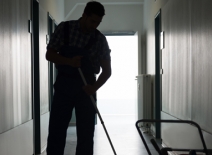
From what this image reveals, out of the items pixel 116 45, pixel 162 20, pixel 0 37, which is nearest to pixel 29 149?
pixel 0 37

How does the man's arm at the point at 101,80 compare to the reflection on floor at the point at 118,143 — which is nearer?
the man's arm at the point at 101,80

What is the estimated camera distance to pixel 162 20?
5.56 m

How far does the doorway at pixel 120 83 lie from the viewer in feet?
36.3

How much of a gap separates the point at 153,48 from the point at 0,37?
3.91m

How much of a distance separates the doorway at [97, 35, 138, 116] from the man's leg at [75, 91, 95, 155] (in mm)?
7889

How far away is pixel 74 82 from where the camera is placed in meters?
2.54

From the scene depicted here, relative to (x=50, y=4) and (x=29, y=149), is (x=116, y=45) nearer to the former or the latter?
(x=50, y=4)

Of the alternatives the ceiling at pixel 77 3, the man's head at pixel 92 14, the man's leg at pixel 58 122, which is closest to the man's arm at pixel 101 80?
the man's leg at pixel 58 122

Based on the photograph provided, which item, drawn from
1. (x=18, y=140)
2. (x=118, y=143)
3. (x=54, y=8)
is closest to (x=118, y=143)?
(x=118, y=143)

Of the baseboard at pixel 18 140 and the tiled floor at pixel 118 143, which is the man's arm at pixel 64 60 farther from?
the tiled floor at pixel 118 143

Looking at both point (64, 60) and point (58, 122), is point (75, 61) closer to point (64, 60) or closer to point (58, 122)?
point (64, 60)

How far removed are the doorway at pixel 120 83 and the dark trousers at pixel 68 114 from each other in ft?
25.9

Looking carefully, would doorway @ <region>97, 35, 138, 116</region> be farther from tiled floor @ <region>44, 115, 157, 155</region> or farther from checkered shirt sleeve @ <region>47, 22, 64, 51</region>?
checkered shirt sleeve @ <region>47, 22, 64, 51</region>

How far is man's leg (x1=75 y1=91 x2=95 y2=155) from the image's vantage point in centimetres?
256
